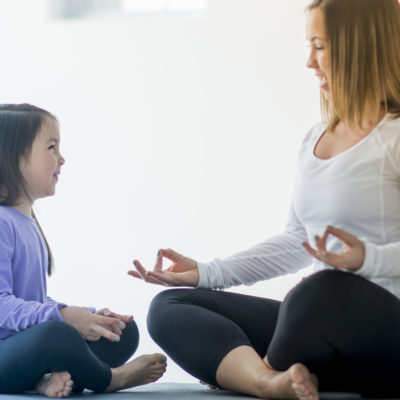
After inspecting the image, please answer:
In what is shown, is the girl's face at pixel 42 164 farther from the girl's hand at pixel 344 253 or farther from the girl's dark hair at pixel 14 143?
the girl's hand at pixel 344 253

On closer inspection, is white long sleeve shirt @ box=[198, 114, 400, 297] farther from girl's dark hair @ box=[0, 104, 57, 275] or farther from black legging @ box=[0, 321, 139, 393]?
girl's dark hair @ box=[0, 104, 57, 275]

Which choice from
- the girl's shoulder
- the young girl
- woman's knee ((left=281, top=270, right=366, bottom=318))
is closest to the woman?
woman's knee ((left=281, top=270, right=366, bottom=318))

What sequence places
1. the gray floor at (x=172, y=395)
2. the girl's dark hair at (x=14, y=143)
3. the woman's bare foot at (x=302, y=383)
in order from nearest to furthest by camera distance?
the woman's bare foot at (x=302, y=383)
the gray floor at (x=172, y=395)
the girl's dark hair at (x=14, y=143)

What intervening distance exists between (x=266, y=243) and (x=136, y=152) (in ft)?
3.15

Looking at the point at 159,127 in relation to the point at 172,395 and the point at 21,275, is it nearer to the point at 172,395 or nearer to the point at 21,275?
the point at 21,275

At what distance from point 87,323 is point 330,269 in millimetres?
519

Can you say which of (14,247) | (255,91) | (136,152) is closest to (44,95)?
(136,152)

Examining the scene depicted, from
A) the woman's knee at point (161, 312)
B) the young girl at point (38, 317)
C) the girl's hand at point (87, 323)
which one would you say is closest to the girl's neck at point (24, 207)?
the young girl at point (38, 317)

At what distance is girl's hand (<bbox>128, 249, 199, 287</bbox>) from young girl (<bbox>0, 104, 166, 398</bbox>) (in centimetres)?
10

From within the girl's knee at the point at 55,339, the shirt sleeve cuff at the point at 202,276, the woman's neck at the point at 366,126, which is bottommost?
the girl's knee at the point at 55,339

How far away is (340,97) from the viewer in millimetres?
1243

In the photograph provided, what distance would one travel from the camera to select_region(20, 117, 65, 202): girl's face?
1.47 metres

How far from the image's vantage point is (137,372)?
1293mm

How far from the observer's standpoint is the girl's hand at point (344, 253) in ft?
3.15
